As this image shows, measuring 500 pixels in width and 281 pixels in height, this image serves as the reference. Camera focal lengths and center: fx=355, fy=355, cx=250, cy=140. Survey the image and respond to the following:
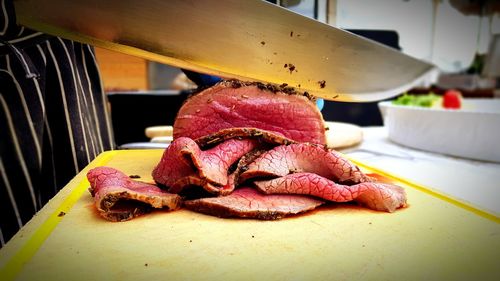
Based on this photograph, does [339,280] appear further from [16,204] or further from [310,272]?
[16,204]

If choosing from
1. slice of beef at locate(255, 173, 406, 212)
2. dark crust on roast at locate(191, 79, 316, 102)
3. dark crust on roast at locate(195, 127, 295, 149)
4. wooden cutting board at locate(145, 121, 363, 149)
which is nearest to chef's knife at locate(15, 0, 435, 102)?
→ dark crust on roast at locate(191, 79, 316, 102)

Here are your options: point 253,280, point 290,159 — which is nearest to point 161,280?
point 253,280

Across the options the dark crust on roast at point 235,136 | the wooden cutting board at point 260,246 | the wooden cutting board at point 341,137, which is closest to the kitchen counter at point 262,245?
the wooden cutting board at point 260,246

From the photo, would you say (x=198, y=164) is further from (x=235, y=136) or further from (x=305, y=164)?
(x=305, y=164)

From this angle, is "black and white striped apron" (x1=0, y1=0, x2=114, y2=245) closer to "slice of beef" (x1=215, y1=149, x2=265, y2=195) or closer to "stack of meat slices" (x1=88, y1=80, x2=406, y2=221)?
"stack of meat slices" (x1=88, y1=80, x2=406, y2=221)

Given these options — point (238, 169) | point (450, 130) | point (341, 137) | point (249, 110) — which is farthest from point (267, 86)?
point (450, 130)
